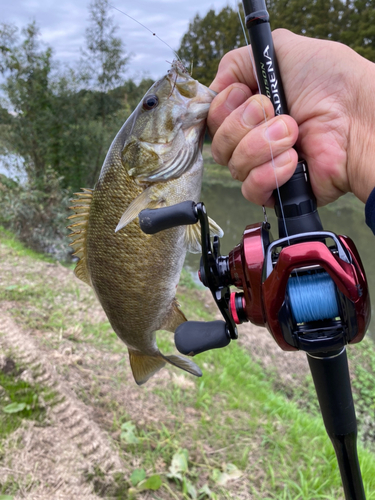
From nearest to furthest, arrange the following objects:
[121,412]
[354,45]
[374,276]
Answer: [121,412] < [374,276] < [354,45]

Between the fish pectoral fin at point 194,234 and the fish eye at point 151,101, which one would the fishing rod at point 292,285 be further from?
the fish eye at point 151,101

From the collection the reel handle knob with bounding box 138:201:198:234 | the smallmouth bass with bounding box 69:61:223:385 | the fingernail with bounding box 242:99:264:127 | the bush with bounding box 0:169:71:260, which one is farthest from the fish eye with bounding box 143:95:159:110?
the bush with bounding box 0:169:71:260

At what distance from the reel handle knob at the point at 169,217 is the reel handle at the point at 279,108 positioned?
38 cm

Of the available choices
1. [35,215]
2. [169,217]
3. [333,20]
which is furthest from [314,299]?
[333,20]

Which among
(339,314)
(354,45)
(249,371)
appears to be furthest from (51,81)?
(354,45)

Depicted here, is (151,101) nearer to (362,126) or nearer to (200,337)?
(362,126)

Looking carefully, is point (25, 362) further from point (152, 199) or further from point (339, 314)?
point (339, 314)

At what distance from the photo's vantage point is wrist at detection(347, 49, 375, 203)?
4.59 feet

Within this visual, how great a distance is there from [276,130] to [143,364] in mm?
1316

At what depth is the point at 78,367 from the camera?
2.99m

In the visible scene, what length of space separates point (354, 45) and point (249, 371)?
865 inches

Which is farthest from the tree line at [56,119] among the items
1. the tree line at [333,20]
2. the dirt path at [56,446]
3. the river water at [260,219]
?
the tree line at [333,20]

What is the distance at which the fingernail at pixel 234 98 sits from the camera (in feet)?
4.94

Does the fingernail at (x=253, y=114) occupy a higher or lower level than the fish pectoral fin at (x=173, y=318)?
higher
